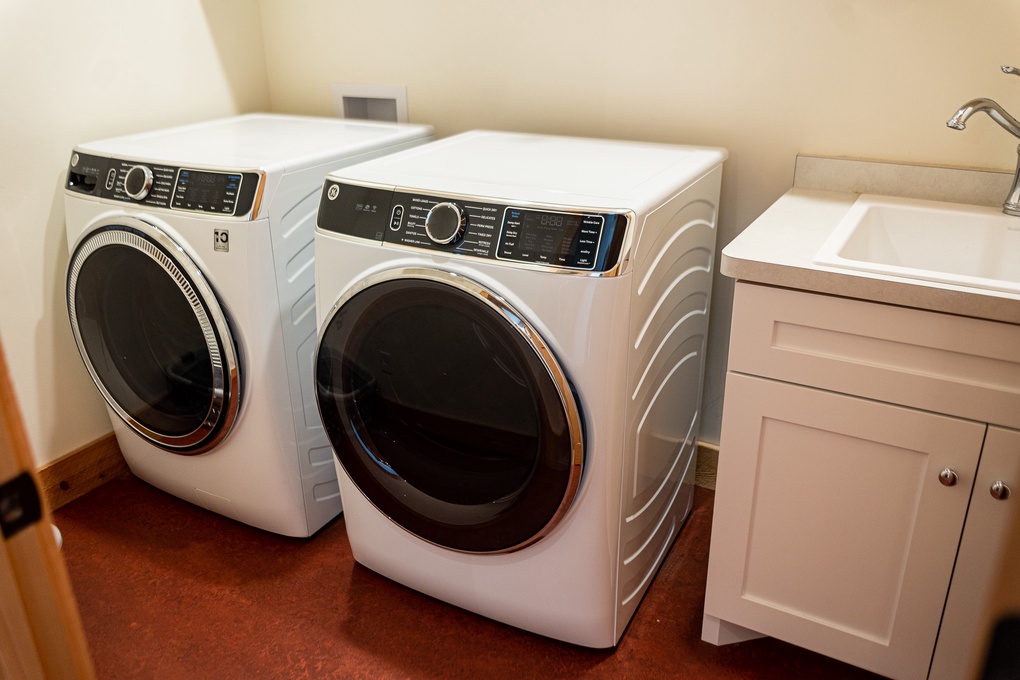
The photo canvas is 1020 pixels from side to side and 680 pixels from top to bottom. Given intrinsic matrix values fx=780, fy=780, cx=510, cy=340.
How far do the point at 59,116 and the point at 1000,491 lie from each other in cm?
217

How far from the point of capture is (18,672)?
1.57 feet

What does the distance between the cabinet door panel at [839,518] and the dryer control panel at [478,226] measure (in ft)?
1.22

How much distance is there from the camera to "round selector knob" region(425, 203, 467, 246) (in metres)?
1.38

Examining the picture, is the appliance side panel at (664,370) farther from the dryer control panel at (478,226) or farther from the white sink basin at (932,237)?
the white sink basin at (932,237)

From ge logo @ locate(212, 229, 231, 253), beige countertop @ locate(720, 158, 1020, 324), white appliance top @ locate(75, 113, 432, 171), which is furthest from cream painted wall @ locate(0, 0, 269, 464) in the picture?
beige countertop @ locate(720, 158, 1020, 324)

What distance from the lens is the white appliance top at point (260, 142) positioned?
1.73m

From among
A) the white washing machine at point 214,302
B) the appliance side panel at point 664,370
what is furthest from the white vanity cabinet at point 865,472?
the white washing machine at point 214,302

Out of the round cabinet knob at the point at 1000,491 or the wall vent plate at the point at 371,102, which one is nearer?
the round cabinet knob at the point at 1000,491

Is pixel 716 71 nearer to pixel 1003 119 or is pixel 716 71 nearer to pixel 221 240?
pixel 1003 119

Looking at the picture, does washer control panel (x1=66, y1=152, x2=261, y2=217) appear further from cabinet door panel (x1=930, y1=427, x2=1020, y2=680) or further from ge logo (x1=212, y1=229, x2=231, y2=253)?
cabinet door panel (x1=930, y1=427, x2=1020, y2=680)

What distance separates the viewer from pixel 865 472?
1324mm

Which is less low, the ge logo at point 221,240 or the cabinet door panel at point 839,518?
the ge logo at point 221,240

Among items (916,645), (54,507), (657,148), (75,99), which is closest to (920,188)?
(657,148)

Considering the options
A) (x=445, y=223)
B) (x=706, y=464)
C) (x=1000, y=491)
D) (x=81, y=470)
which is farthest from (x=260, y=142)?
(x=1000, y=491)
